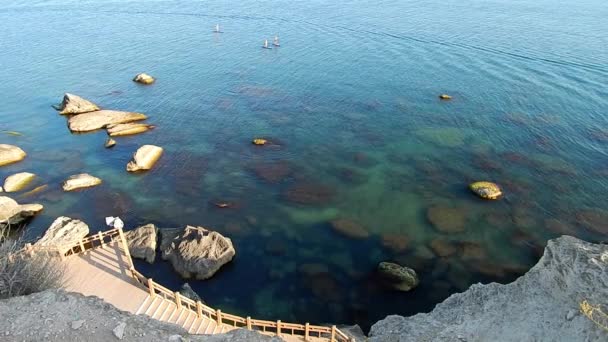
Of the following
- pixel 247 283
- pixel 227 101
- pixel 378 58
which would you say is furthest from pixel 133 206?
pixel 378 58

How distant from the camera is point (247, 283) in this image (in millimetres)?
32844

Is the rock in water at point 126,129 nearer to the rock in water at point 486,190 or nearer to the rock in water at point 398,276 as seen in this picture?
the rock in water at point 398,276

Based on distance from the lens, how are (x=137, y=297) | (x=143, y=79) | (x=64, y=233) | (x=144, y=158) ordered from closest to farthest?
(x=137, y=297) < (x=64, y=233) < (x=144, y=158) < (x=143, y=79)

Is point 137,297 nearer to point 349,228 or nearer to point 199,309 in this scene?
point 199,309

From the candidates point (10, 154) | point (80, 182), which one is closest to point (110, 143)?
point (80, 182)

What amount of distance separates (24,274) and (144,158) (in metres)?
25.5

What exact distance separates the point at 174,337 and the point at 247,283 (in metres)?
13.0

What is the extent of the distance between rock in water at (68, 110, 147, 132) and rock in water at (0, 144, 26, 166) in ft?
23.9

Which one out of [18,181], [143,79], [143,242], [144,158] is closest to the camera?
[143,242]

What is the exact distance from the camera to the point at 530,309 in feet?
84.4

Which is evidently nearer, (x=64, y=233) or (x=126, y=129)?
(x=64, y=233)

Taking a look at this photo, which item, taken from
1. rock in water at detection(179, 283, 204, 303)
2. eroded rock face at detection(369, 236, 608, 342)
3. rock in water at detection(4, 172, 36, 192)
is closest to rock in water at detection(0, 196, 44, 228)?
rock in water at detection(4, 172, 36, 192)

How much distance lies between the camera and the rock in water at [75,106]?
5962 centimetres

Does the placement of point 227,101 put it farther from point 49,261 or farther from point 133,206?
point 49,261
